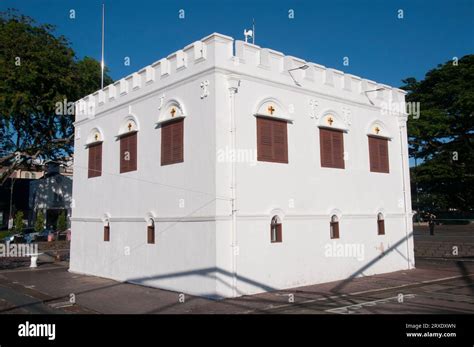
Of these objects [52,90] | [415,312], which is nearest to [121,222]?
[415,312]

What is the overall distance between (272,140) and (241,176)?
6.56 ft

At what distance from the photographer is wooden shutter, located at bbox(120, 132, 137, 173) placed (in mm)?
17156

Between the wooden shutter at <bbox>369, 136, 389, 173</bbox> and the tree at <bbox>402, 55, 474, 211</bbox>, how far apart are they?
1964 centimetres

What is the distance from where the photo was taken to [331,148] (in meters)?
16.9

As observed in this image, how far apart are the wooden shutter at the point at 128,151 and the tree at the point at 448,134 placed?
27513 millimetres

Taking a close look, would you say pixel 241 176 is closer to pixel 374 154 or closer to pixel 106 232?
pixel 374 154

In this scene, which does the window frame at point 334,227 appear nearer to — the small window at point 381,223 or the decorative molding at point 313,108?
the small window at point 381,223

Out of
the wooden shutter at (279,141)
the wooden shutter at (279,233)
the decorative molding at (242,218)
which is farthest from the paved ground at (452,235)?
the wooden shutter at (279,141)

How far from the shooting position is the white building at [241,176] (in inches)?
536

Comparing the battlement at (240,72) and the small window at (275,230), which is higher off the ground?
the battlement at (240,72)

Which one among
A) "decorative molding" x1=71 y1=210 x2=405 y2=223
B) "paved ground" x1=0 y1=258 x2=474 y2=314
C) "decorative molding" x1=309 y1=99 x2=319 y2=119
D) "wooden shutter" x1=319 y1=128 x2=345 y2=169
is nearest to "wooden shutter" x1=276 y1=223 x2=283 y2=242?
"decorative molding" x1=71 y1=210 x2=405 y2=223

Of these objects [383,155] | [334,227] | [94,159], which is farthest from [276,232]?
[94,159]

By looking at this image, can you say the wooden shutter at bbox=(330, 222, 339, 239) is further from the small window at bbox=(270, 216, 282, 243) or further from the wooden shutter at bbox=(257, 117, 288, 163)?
the wooden shutter at bbox=(257, 117, 288, 163)
